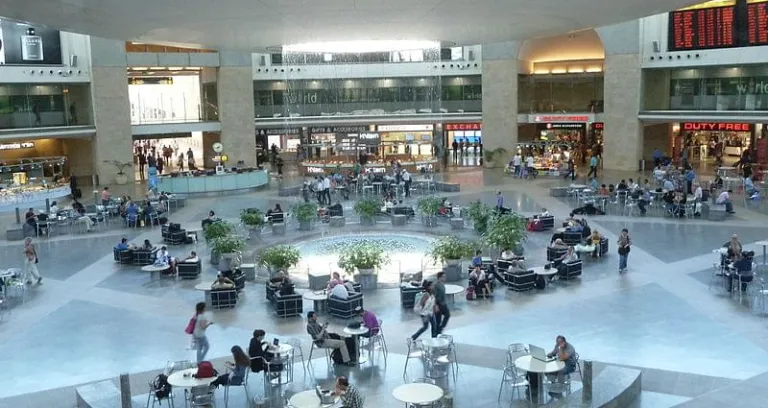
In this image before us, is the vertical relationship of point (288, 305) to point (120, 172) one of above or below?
below

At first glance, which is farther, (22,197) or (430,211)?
(22,197)

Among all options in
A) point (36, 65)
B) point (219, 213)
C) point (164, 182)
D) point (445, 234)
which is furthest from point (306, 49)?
point (36, 65)

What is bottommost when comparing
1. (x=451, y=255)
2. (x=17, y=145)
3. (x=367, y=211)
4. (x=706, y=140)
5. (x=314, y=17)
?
(x=451, y=255)

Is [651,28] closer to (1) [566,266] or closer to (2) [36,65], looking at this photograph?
(1) [566,266]

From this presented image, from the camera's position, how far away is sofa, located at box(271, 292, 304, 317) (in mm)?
16156

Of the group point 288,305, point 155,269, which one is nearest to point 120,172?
point 155,269

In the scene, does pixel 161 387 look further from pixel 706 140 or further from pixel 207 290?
pixel 706 140

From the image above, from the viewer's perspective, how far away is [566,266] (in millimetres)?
18500

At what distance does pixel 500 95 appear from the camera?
45.9m

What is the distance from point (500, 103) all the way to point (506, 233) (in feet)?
88.2

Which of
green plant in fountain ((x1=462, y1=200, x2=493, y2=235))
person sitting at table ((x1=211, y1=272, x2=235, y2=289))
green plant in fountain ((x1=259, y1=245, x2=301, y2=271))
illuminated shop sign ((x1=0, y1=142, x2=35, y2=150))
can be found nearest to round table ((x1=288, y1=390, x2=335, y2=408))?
person sitting at table ((x1=211, y1=272, x2=235, y2=289))

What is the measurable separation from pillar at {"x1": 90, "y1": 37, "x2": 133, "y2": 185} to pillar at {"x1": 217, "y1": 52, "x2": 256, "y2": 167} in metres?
5.54

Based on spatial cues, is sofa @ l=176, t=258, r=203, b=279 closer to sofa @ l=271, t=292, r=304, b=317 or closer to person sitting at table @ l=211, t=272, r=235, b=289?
person sitting at table @ l=211, t=272, r=235, b=289

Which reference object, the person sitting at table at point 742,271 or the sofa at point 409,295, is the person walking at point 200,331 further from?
Answer: the person sitting at table at point 742,271
